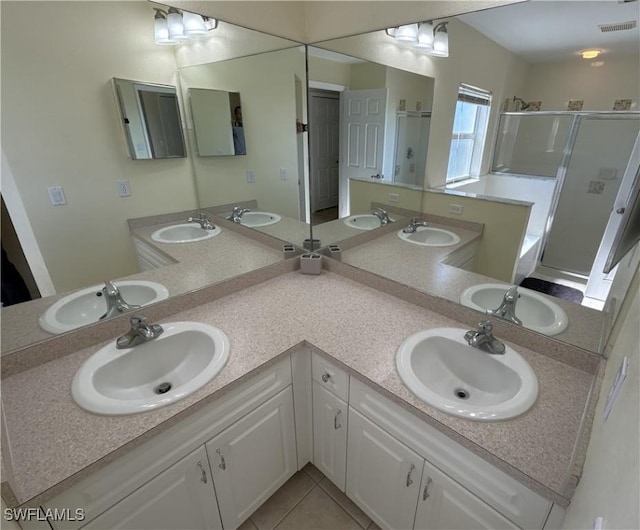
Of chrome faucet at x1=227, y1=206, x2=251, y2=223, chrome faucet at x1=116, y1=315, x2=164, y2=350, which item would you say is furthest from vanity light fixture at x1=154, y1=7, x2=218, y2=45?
chrome faucet at x1=116, y1=315, x2=164, y2=350

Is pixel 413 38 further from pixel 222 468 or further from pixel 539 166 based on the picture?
pixel 222 468

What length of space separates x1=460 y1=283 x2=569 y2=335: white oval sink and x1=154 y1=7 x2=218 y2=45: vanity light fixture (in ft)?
5.08

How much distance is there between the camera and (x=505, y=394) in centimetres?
104

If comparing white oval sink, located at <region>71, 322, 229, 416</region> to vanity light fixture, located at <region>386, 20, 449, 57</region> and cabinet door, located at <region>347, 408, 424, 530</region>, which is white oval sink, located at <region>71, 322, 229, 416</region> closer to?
cabinet door, located at <region>347, 408, 424, 530</region>

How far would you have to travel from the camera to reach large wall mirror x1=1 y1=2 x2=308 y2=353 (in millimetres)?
922

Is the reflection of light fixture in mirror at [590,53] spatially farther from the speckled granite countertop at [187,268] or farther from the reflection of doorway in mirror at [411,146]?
the speckled granite countertop at [187,268]

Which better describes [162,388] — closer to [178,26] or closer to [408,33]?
[178,26]

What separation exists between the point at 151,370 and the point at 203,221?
2.37 ft

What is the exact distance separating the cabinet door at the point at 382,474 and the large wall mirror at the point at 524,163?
2.06 feet

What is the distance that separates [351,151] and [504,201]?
821 mm

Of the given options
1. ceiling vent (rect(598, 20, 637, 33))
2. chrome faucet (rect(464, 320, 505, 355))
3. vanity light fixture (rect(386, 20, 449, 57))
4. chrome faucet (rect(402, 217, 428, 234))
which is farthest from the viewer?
chrome faucet (rect(402, 217, 428, 234))

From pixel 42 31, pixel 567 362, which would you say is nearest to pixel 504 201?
pixel 567 362

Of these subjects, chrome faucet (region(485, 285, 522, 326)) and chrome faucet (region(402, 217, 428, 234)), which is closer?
chrome faucet (region(485, 285, 522, 326))

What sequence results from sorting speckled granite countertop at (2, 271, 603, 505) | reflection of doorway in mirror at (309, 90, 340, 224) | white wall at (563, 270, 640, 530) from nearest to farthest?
white wall at (563, 270, 640, 530) → speckled granite countertop at (2, 271, 603, 505) → reflection of doorway in mirror at (309, 90, 340, 224)
